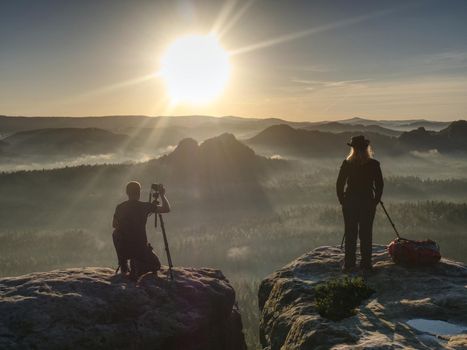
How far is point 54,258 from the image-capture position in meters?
159

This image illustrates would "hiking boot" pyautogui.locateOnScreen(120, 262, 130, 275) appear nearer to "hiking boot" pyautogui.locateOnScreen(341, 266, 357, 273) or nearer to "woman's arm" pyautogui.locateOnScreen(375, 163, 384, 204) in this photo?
"hiking boot" pyautogui.locateOnScreen(341, 266, 357, 273)

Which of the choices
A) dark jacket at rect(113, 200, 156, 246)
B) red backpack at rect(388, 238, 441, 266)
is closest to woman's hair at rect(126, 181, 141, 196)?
dark jacket at rect(113, 200, 156, 246)

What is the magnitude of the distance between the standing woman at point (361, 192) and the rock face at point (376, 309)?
1.10 m

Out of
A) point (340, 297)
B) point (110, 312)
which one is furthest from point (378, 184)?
point (110, 312)

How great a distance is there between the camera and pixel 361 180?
43.3 feet

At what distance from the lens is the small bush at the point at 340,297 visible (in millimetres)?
10789

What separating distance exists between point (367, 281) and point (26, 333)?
927cm

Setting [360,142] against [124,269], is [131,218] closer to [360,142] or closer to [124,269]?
[124,269]

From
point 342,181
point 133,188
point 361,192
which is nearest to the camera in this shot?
point 133,188

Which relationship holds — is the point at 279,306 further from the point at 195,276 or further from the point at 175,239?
the point at 175,239

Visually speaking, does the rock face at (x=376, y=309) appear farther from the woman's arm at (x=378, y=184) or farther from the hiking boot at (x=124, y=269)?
the hiking boot at (x=124, y=269)

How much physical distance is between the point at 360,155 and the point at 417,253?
346 cm

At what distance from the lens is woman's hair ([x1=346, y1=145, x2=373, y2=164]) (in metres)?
13.0

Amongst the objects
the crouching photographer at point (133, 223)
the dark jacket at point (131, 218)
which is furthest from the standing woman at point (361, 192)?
the dark jacket at point (131, 218)
